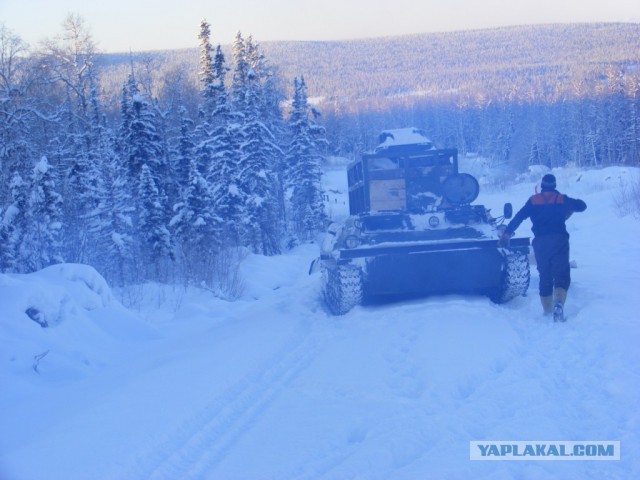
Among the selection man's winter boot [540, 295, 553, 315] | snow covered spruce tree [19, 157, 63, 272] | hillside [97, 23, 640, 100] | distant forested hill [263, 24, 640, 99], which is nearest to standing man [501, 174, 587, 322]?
man's winter boot [540, 295, 553, 315]

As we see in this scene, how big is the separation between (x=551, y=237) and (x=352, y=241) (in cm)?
282

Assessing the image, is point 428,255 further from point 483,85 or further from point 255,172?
point 483,85

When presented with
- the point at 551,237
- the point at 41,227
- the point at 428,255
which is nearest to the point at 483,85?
the point at 41,227

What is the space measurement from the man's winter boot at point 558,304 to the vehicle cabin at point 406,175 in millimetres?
4005

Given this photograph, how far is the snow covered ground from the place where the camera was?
423 centimetres

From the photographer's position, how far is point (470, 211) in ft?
33.7

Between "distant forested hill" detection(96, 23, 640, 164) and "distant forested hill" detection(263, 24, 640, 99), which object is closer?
"distant forested hill" detection(96, 23, 640, 164)

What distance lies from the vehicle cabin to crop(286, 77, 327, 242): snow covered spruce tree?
21.8 metres

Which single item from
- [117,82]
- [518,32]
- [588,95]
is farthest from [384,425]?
[518,32]

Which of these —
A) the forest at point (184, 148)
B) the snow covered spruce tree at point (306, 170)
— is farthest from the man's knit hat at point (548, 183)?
the snow covered spruce tree at point (306, 170)

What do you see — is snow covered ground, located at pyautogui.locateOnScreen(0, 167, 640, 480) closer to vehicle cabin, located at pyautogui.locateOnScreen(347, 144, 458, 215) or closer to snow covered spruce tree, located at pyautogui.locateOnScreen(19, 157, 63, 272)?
vehicle cabin, located at pyautogui.locateOnScreen(347, 144, 458, 215)

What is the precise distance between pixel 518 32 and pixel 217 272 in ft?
404

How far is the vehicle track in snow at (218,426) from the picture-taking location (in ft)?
14.0

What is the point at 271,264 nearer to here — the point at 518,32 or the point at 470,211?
the point at 470,211
